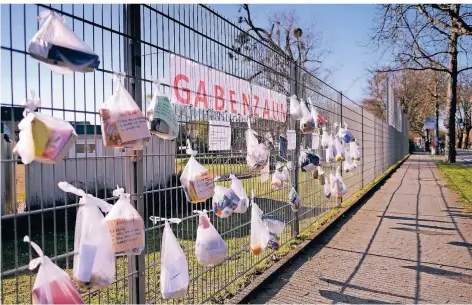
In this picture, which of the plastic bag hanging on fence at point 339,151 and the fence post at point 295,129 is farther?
the plastic bag hanging on fence at point 339,151

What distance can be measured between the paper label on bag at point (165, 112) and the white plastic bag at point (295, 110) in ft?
9.24

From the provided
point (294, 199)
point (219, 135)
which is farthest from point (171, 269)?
point (294, 199)

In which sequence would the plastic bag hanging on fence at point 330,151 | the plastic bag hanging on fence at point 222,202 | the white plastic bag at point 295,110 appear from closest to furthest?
1. the plastic bag hanging on fence at point 222,202
2. the white plastic bag at point 295,110
3. the plastic bag hanging on fence at point 330,151

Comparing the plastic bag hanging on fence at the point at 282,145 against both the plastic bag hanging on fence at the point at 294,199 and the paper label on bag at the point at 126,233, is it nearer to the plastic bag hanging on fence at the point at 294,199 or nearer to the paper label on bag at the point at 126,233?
the plastic bag hanging on fence at the point at 294,199

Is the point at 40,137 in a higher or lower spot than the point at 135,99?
lower

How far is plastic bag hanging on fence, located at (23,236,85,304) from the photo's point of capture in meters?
1.89

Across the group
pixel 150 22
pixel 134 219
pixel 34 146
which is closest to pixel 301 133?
pixel 150 22

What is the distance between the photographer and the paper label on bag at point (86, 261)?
2.04 metres

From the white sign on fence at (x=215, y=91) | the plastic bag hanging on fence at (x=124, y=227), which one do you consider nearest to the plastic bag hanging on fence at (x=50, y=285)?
the plastic bag hanging on fence at (x=124, y=227)

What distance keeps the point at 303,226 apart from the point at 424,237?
6.15ft

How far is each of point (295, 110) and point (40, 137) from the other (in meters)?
3.86

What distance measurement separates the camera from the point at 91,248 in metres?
2.09

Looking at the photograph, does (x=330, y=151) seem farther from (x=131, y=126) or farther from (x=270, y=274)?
(x=131, y=126)

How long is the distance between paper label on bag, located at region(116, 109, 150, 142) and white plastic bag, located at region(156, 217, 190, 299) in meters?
0.75
